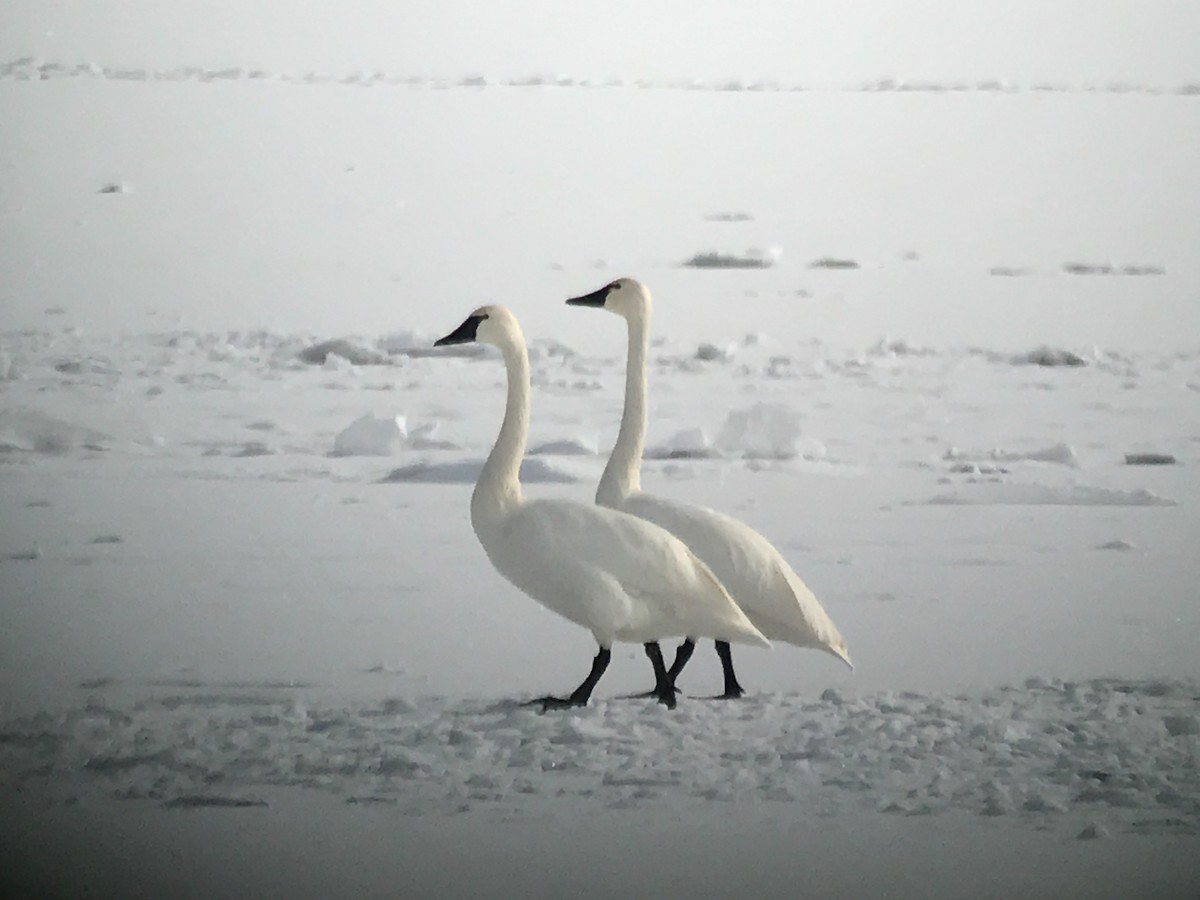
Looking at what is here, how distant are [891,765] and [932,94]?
36.5 inches

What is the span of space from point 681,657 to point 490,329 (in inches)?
20.1

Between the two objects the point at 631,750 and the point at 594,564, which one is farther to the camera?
the point at 631,750

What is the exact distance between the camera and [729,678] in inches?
66.4

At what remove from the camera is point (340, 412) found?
1.69 meters

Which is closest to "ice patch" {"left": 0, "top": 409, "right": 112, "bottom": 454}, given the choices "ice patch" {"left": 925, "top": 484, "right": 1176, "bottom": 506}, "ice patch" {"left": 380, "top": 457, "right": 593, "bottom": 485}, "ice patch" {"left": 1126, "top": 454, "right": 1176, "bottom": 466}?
"ice patch" {"left": 380, "top": 457, "right": 593, "bottom": 485}

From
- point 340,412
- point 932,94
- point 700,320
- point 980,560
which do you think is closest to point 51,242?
point 340,412

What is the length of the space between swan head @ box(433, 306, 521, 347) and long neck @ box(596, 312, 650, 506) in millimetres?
159

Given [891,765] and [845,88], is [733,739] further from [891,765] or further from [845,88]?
[845,88]

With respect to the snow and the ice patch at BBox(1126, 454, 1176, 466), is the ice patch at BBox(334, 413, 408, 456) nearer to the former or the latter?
the snow

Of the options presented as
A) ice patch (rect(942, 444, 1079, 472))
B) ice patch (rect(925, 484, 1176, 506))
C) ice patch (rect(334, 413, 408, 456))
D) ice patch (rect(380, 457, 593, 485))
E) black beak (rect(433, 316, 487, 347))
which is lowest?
ice patch (rect(925, 484, 1176, 506))

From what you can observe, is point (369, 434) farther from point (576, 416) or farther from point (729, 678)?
point (729, 678)

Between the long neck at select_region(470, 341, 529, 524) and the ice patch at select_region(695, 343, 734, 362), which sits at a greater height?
the ice patch at select_region(695, 343, 734, 362)

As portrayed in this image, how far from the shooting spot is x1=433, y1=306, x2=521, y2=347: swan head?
5.44 feet

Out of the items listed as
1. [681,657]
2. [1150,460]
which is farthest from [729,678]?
[1150,460]
